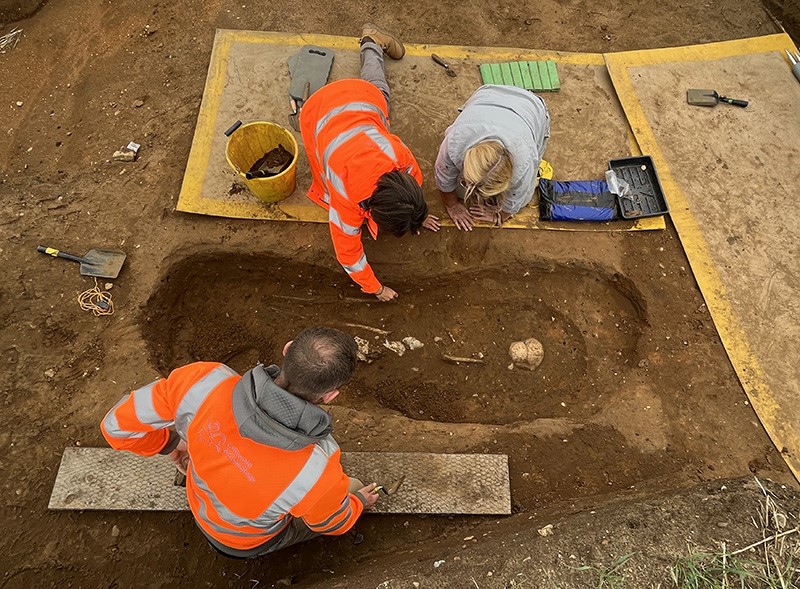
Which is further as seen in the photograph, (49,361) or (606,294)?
(606,294)

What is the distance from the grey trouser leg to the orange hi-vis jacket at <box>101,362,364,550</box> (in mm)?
2815

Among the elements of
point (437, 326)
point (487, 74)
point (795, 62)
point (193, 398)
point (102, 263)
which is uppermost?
point (795, 62)

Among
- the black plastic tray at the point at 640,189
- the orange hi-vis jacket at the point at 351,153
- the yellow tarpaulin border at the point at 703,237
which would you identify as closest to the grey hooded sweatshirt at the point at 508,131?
the orange hi-vis jacket at the point at 351,153

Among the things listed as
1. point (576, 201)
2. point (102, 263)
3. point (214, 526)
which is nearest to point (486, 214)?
point (576, 201)

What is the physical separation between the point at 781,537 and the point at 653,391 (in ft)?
4.27

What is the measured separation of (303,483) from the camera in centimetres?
238

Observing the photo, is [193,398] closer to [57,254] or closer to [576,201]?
[57,254]

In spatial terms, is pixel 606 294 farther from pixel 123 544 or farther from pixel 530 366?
pixel 123 544

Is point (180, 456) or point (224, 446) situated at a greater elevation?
point (224, 446)

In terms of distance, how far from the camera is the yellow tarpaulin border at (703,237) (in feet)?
12.3

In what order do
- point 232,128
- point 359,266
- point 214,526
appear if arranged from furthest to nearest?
point 232,128
point 359,266
point 214,526

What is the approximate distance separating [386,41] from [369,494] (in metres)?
3.74

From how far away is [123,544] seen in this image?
3.25 m

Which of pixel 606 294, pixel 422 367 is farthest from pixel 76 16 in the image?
pixel 606 294
